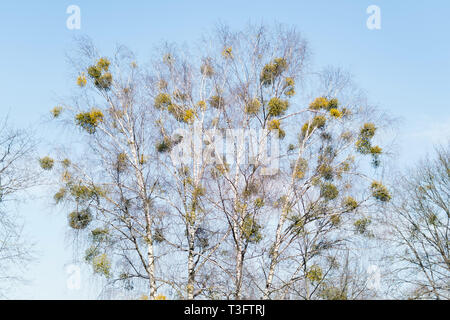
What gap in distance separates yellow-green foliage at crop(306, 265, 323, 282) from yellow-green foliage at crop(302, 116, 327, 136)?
3572mm

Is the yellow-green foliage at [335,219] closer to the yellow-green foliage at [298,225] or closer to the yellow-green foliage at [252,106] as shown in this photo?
the yellow-green foliage at [298,225]

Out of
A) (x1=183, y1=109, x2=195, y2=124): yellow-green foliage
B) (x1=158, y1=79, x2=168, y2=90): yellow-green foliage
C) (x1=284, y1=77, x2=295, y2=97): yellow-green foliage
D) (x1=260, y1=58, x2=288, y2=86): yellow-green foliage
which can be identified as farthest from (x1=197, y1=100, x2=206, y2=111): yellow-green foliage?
(x1=284, y1=77, x2=295, y2=97): yellow-green foliage

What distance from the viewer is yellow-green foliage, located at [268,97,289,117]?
43.7 feet

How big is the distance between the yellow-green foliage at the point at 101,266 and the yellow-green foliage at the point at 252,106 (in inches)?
206

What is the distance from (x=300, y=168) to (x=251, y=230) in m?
2.28

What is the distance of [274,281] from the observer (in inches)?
504

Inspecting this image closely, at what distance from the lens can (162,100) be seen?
13.9m

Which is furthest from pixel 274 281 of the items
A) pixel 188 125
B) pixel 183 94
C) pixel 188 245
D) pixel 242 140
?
pixel 183 94

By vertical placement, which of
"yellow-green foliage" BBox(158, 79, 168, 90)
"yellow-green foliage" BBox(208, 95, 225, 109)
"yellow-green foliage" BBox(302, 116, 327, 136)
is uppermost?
"yellow-green foliage" BBox(158, 79, 168, 90)

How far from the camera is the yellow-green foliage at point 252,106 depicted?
42.8 ft

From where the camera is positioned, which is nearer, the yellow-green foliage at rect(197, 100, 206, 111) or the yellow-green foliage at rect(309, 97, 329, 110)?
the yellow-green foliage at rect(309, 97, 329, 110)

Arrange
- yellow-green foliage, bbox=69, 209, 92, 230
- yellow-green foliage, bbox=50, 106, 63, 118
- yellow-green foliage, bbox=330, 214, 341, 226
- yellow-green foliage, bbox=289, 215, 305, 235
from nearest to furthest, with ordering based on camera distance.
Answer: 1. yellow-green foliage, bbox=289, 215, 305, 235
2. yellow-green foliage, bbox=330, 214, 341, 226
3. yellow-green foliage, bbox=69, 209, 92, 230
4. yellow-green foliage, bbox=50, 106, 63, 118

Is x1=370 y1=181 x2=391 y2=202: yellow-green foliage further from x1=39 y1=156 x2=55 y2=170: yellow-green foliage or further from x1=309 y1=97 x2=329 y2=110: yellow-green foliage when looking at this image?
x1=39 y1=156 x2=55 y2=170: yellow-green foliage

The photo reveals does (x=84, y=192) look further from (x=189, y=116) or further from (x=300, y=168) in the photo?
(x=300, y=168)
